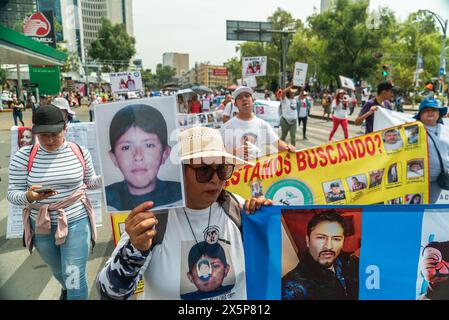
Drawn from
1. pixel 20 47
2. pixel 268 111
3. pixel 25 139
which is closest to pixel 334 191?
pixel 25 139

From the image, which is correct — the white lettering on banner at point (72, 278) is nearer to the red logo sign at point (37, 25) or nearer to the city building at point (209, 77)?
the red logo sign at point (37, 25)

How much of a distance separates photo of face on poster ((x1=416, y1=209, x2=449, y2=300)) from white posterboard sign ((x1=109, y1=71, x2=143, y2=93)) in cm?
1190

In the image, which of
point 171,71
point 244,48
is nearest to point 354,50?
point 244,48

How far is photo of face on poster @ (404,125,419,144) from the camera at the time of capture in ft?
12.6

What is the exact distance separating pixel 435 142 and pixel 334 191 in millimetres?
1225

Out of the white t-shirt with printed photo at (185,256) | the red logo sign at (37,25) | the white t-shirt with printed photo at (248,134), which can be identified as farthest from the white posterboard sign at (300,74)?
the red logo sign at (37,25)

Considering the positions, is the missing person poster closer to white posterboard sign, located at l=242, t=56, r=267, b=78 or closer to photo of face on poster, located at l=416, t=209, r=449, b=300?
photo of face on poster, located at l=416, t=209, r=449, b=300

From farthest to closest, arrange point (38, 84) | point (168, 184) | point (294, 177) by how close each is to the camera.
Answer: point (38, 84)
point (294, 177)
point (168, 184)

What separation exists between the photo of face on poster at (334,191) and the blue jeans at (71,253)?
217 centimetres

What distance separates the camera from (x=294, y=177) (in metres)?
3.61

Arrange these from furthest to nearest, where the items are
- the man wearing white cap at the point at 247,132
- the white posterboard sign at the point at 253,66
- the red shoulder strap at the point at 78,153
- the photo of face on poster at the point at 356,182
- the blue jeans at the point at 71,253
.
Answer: the white posterboard sign at the point at 253,66 → the man wearing white cap at the point at 247,132 → the photo of face on poster at the point at 356,182 → the red shoulder strap at the point at 78,153 → the blue jeans at the point at 71,253

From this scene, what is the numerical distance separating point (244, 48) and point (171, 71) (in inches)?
4186

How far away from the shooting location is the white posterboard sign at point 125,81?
42.0 ft

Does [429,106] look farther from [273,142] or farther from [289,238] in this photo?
[289,238]
